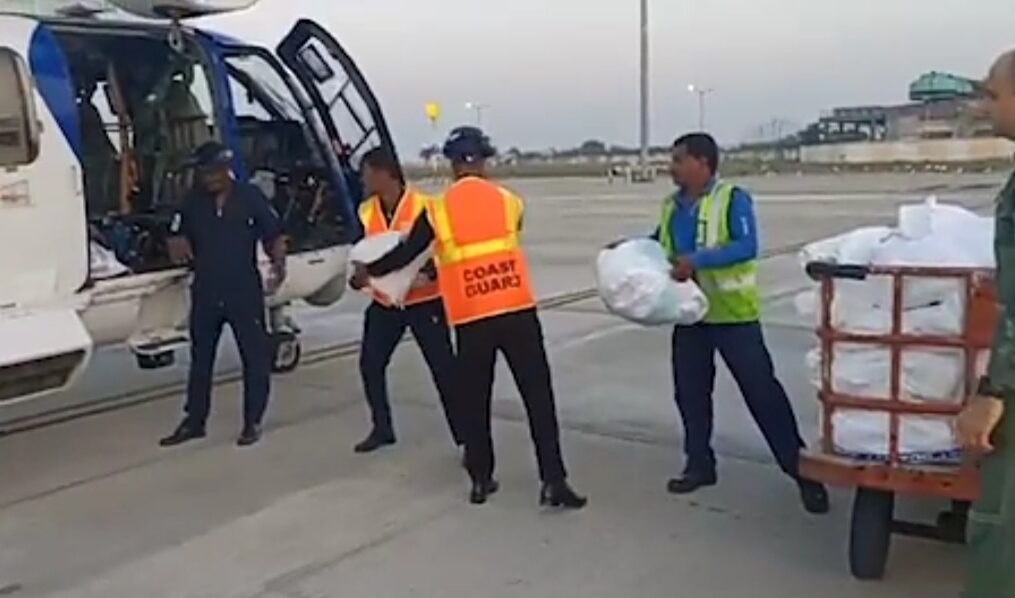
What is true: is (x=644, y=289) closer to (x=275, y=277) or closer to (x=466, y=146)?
(x=466, y=146)

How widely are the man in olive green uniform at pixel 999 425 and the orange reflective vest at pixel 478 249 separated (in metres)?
2.52

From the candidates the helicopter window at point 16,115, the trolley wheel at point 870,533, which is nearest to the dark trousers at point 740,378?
the trolley wheel at point 870,533

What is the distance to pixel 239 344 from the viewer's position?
23.7ft

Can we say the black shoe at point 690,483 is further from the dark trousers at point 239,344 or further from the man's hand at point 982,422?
the man's hand at point 982,422

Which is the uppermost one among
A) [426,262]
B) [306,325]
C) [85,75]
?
[85,75]

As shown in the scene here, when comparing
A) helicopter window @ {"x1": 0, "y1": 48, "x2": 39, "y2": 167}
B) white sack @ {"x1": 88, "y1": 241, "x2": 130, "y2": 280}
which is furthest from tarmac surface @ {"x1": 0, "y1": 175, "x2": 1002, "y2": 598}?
helicopter window @ {"x1": 0, "y1": 48, "x2": 39, "y2": 167}

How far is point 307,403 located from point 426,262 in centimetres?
222

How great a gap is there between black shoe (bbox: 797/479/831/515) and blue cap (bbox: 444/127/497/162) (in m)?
1.98

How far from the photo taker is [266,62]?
909cm

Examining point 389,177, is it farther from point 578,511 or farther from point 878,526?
point 878,526

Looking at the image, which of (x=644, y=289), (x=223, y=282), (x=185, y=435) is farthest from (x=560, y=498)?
(x=185, y=435)

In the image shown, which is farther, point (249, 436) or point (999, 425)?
point (249, 436)

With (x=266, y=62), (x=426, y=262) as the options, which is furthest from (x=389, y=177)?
(x=266, y=62)

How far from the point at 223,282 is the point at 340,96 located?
2.39 meters
